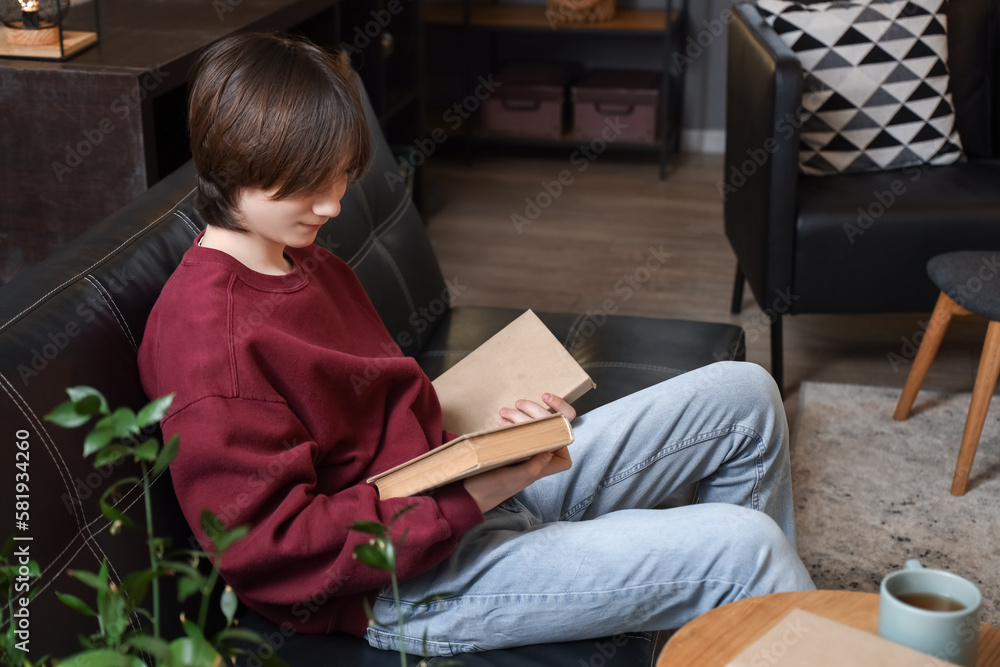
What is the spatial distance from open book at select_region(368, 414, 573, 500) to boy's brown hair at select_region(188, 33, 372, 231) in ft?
0.99

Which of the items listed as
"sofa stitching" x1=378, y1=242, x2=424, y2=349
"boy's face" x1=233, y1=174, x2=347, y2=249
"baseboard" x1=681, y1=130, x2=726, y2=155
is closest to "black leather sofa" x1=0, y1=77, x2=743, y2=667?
"boy's face" x1=233, y1=174, x2=347, y2=249

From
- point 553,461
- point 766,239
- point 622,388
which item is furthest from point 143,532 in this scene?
point 766,239

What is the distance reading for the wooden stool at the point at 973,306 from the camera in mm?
1863

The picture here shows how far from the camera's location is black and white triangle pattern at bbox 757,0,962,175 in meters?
2.35

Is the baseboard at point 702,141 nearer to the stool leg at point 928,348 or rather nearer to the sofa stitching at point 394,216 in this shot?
the stool leg at point 928,348

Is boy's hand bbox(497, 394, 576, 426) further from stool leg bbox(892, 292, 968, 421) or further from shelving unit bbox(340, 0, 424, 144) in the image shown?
shelving unit bbox(340, 0, 424, 144)

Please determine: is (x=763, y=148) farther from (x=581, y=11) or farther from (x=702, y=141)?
(x=702, y=141)

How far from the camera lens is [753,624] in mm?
916

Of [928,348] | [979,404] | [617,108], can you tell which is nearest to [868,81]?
[928,348]

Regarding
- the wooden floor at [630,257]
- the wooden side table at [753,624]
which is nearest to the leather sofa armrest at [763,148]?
the wooden floor at [630,257]

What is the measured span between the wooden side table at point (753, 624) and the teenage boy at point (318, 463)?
7 cm

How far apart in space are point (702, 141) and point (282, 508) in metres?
3.57

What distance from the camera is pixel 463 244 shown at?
129 inches

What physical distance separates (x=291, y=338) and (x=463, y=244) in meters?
2.26
